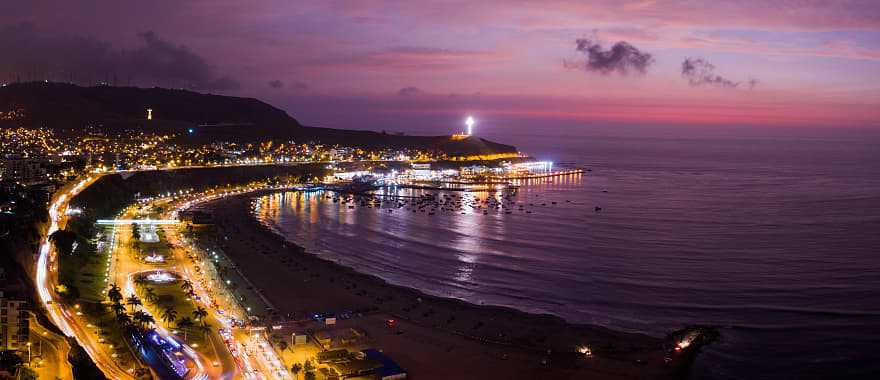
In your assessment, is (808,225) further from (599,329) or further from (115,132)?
(115,132)

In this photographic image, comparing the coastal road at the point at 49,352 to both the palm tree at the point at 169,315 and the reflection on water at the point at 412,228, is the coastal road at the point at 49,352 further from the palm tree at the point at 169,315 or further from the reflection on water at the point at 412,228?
the reflection on water at the point at 412,228

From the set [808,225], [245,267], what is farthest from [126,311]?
[808,225]

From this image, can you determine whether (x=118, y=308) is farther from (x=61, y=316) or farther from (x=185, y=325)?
(x=185, y=325)

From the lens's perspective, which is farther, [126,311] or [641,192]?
[641,192]

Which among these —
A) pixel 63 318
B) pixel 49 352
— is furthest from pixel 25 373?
pixel 63 318

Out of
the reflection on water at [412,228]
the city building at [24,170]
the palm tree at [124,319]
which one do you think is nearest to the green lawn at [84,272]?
the palm tree at [124,319]

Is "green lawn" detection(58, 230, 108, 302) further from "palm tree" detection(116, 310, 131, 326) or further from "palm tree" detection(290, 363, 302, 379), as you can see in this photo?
"palm tree" detection(290, 363, 302, 379)

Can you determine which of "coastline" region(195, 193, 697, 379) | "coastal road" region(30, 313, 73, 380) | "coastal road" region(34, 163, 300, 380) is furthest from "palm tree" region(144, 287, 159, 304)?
"coastal road" region(30, 313, 73, 380)
